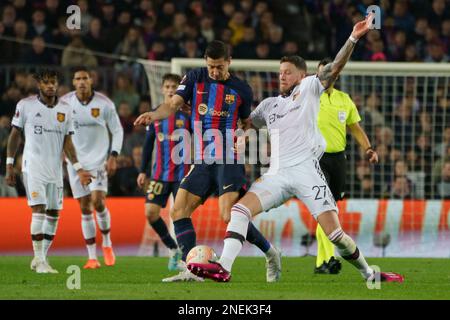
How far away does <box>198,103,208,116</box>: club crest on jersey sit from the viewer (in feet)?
35.1

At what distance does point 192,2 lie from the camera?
21953mm

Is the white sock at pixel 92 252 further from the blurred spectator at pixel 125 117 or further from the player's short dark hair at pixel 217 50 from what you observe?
the blurred spectator at pixel 125 117

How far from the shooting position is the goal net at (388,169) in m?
16.5

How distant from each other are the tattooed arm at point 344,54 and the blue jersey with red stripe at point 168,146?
12.9 feet

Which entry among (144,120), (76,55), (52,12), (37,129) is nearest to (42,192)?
(37,129)

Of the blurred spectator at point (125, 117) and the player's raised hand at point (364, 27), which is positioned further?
the blurred spectator at point (125, 117)

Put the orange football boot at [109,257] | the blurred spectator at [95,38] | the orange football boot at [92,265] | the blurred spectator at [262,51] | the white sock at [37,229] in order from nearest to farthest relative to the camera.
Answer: the white sock at [37,229], the orange football boot at [92,265], the orange football boot at [109,257], the blurred spectator at [262,51], the blurred spectator at [95,38]

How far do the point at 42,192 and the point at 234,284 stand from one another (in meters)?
3.46

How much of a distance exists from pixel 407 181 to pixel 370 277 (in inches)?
299

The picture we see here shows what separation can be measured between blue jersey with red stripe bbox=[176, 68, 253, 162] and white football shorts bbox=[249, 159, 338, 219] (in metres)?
0.77

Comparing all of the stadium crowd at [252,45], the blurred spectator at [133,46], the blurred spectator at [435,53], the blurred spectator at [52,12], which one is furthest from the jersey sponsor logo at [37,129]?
the blurred spectator at [435,53]

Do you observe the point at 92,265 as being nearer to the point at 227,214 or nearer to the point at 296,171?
the point at 227,214

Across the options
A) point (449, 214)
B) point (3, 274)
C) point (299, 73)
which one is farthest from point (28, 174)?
point (449, 214)
